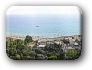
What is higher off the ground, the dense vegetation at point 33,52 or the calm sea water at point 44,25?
the calm sea water at point 44,25

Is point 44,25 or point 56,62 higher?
point 44,25

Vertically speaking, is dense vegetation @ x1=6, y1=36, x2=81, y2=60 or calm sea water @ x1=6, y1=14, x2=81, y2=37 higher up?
calm sea water @ x1=6, y1=14, x2=81, y2=37
